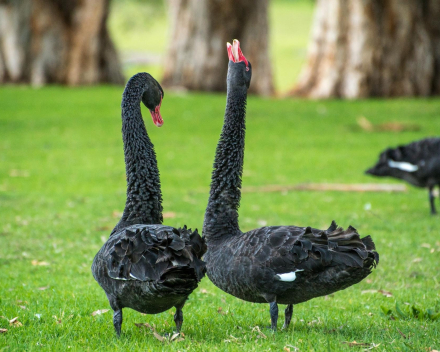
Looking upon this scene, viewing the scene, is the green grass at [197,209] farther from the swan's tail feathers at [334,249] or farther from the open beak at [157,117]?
the open beak at [157,117]

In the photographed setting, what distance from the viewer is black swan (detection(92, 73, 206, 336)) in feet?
13.5

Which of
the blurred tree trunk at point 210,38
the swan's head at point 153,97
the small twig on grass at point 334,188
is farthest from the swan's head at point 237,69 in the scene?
the blurred tree trunk at point 210,38

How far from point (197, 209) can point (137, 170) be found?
5.51m

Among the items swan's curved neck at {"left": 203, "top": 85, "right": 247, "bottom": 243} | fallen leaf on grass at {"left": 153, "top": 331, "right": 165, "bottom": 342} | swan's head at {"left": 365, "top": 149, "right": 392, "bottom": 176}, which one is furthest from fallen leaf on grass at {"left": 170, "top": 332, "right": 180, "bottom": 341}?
swan's head at {"left": 365, "top": 149, "right": 392, "bottom": 176}

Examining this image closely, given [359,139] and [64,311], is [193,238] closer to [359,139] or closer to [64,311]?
[64,311]

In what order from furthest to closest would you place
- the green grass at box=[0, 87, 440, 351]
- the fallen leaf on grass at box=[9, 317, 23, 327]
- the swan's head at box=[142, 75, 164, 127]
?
the swan's head at box=[142, 75, 164, 127], the fallen leaf on grass at box=[9, 317, 23, 327], the green grass at box=[0, 87, 440, 351]

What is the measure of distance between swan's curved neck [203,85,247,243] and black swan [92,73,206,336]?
46 centimetres

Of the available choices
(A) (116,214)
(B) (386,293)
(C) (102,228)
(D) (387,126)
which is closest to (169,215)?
(A) (116,214)

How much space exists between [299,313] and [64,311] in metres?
2.06

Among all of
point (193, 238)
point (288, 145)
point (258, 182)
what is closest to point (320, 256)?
point (193, 238)

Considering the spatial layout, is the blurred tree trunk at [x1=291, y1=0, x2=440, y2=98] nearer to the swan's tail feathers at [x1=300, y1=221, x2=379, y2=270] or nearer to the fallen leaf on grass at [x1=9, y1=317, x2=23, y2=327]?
the swan's tail feathers at [x1=300, y1=221, x2=379, y2=270]

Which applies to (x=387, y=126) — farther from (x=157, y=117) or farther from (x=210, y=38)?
(x=157, y=117)

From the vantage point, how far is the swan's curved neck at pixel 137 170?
5164 millimetres

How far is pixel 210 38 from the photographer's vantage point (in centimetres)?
2397
